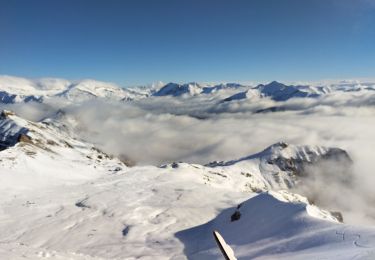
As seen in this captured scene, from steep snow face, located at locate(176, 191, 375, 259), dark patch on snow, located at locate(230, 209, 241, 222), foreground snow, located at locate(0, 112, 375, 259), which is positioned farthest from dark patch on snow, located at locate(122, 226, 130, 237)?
dark patch on snow, located at locate(230, 209, 241, 222)

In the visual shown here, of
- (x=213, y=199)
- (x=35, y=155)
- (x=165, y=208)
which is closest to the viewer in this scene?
(x=165, y=208)

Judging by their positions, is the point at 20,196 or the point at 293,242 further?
the point at 20,196

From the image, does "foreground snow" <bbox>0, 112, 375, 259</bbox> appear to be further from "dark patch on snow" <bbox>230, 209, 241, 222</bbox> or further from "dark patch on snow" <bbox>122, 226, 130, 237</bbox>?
"dark patch on snow" <bbox>230, 209, 241, 222</bbox>

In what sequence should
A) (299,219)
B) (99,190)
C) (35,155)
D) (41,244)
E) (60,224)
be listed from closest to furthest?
(299,219)
(41,244)
(60,224)
(99,190)
(35,155)

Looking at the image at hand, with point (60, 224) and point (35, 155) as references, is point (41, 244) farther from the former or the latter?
point (35, 155)

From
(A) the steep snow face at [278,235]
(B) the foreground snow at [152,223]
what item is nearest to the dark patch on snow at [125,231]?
(B) the foreground snow at [152,223]

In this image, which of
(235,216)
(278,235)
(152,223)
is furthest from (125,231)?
(278,235)

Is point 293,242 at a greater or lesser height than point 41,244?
greater

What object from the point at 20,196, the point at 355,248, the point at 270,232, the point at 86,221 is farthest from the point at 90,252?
the point at 20,196

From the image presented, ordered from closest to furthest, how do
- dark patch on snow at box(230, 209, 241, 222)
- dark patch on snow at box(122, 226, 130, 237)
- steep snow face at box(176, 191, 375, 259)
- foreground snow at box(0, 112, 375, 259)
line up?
1. steep snow face at box(176, 191, 375, 259)
2. foreground snow at box(0, 112, 375, 259)
3. dark patch on snow at box(230, 209, 241, 222)
4. dark patch on snow at box(122, 226, 130, 237)
